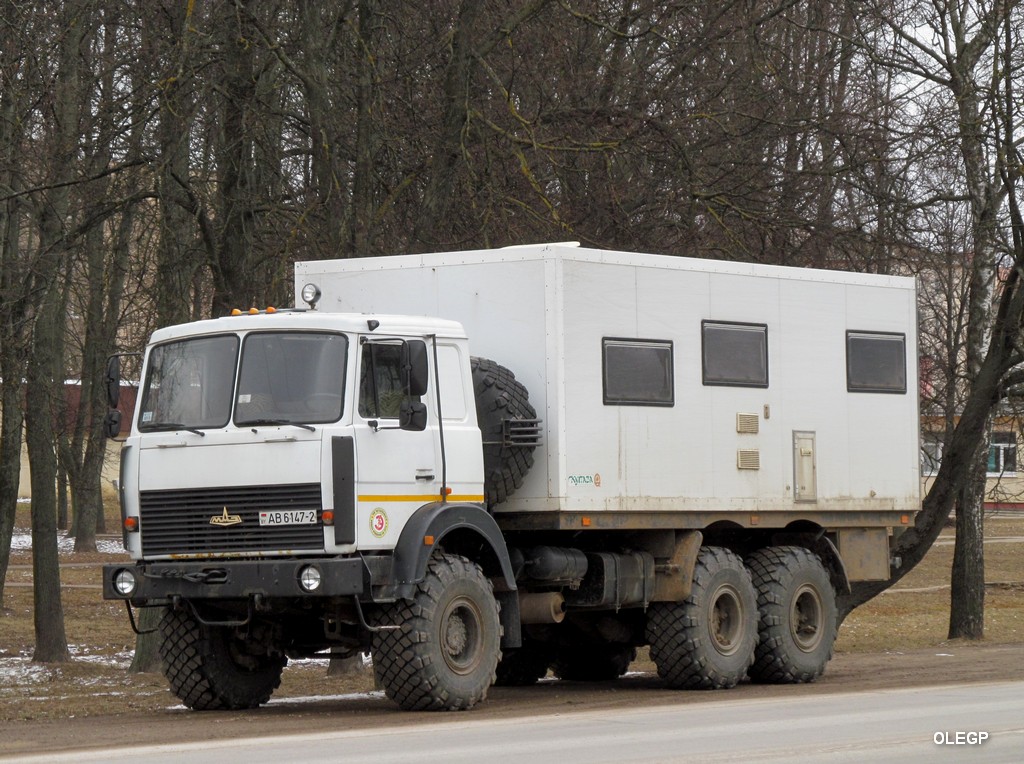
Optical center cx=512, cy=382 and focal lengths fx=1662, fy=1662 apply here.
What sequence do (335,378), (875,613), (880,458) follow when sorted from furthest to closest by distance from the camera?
1. (875,613)
2. (880,458)
3. (335,378)

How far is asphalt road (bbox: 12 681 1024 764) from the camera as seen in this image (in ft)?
31.6

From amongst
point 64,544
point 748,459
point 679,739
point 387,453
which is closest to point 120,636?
point 748,459

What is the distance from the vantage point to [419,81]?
725 inches

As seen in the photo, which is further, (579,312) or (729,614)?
(729,614)

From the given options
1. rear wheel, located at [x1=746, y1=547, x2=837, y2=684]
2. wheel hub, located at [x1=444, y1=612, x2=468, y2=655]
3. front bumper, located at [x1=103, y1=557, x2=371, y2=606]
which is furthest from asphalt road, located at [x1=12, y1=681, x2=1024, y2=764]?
rear wheel, located at [x1=746, y1=547, x2=837, y2=684]

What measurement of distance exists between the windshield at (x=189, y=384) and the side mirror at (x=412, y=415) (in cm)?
133

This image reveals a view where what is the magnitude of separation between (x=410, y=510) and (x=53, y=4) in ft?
26.9

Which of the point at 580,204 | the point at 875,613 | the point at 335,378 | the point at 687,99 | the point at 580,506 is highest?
the point at 687,99

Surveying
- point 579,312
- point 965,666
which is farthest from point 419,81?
point 965,666

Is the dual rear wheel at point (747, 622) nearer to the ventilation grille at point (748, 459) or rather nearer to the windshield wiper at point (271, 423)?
the ventilation grille at point (748, 459)

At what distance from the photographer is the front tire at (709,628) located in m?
14.9

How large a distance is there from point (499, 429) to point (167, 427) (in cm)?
265

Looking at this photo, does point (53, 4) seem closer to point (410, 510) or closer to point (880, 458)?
point (410, 510)

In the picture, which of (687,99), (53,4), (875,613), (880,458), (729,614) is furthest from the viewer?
(875,613)
